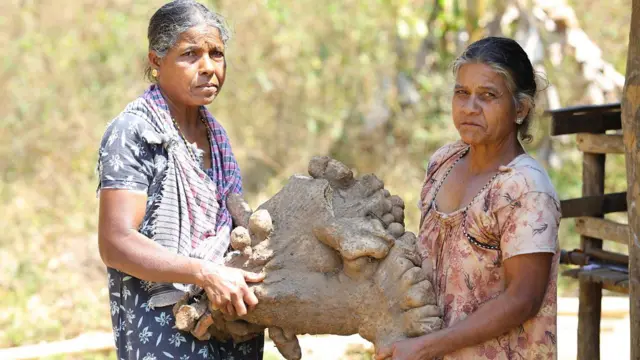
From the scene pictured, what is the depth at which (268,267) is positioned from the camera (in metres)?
2.60

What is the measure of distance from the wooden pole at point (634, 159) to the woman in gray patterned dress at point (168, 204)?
1178 mm

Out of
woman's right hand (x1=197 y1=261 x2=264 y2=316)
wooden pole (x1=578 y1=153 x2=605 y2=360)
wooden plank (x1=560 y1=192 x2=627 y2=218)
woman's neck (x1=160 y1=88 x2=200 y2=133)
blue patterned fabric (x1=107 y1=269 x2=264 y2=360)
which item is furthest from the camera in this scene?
wooden plank (x1=560 y1=192 x2=627 y2=218)

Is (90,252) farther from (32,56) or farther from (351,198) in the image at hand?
(351,198)

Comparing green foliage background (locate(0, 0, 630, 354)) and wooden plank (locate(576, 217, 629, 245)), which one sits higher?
green foliage background (locate(0, 0, 630, 354))

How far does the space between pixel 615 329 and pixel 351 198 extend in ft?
12.4

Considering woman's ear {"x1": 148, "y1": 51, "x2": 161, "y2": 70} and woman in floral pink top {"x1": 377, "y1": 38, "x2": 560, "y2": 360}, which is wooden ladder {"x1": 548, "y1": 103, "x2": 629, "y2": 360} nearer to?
woman in floral pink top {"x1": 377, "y1": 38, "x2": 560, "y2": 360}

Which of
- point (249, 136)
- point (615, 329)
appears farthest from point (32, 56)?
point (615, 329)

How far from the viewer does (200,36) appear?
2.76 meters

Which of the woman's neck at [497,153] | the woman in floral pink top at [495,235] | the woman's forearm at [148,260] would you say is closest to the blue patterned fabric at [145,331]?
the woman's forearm at [148,260]

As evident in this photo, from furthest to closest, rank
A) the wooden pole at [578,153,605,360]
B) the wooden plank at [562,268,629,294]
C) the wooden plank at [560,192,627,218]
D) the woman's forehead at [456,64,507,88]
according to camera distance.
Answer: the wooden plank at [560,192,627,218], the wooden pole at [578,153,605,360], the wooden plank at [562,268,629,294], the woman's forehead at [456,64,507,88]

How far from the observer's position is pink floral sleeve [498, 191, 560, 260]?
2.28m

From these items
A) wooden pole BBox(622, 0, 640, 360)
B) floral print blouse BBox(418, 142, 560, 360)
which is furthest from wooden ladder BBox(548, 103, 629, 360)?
floral print blouse BBox(418, 142, 560, 360)

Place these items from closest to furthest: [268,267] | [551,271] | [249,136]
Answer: [551,271] → [268,267] → [249,136]

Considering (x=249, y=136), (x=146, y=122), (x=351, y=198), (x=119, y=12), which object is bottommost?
(x=351, y=198)
